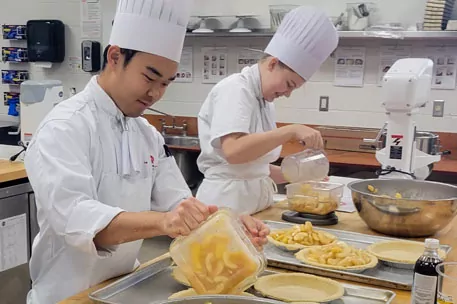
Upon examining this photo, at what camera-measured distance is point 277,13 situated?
14.2 feet

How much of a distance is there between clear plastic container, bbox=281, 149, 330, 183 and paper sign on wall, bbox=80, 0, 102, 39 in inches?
138

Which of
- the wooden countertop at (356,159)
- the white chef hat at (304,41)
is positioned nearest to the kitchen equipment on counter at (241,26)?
the wooden countertop at (356,159)

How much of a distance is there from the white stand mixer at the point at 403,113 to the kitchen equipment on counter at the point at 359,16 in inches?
70.1

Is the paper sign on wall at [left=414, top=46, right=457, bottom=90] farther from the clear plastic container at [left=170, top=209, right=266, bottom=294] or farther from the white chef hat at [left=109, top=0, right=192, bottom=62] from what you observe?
the clear plastic container at [left=170, top=209, right=266, bottom=294]

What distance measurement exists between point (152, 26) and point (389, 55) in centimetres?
307

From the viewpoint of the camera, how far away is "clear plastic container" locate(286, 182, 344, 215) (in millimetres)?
2209

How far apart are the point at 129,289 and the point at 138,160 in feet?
1.36

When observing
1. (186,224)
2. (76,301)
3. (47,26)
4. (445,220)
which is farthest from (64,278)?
(47,26)

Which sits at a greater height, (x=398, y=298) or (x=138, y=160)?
(x=138, y=160)

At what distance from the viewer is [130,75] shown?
5.07 ft

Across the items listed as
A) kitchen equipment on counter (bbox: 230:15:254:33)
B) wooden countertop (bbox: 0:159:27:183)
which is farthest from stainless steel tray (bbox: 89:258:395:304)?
kitchen equipment on counter (bbox: 230:15:254:33)

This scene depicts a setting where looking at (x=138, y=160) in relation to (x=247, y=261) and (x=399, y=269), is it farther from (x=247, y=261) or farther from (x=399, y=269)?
(x=399, y=269)

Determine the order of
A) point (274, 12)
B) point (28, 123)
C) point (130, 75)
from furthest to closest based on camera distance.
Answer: point (274, 12)
point (28, 123)
point (130, 75)

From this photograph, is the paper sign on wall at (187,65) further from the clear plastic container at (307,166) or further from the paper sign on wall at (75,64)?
the clear plastic container at (307,166)
